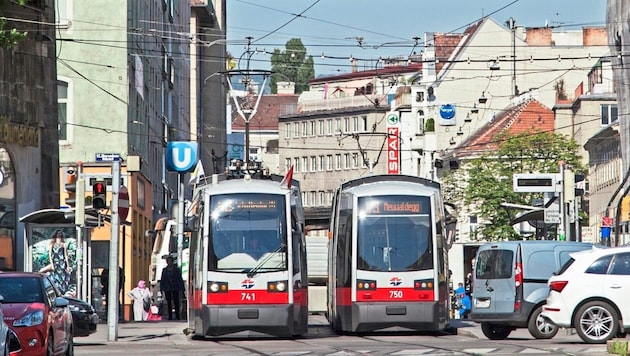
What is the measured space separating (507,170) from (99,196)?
64.6 m

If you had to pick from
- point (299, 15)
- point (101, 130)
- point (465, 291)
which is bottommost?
point (465, 291)

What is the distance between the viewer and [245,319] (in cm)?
2900

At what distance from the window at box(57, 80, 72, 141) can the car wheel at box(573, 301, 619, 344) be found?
92.0 ft

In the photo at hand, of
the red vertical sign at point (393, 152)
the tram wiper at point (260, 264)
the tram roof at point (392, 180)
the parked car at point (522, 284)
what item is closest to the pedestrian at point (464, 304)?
the tram roof at point (392, 180)

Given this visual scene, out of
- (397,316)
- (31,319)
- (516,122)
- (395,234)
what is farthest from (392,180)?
(516,122)

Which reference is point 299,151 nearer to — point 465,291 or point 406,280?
point 465,291

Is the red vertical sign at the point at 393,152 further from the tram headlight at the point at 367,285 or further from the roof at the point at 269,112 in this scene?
the tram headlight at the point at 367,285

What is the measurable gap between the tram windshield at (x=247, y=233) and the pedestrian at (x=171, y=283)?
12563mm

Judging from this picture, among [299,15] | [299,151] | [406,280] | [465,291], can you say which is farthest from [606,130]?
[299,151]

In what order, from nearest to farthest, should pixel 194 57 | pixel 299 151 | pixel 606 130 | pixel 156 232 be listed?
pixel 156 232
pixel 606 130
pixel 194 57
pixel 299 151

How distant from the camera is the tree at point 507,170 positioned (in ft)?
300

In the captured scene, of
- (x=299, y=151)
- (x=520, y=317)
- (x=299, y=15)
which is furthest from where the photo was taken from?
(x=299, y=151)

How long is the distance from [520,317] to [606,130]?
2475 inches

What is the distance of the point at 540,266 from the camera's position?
29.0 metres
